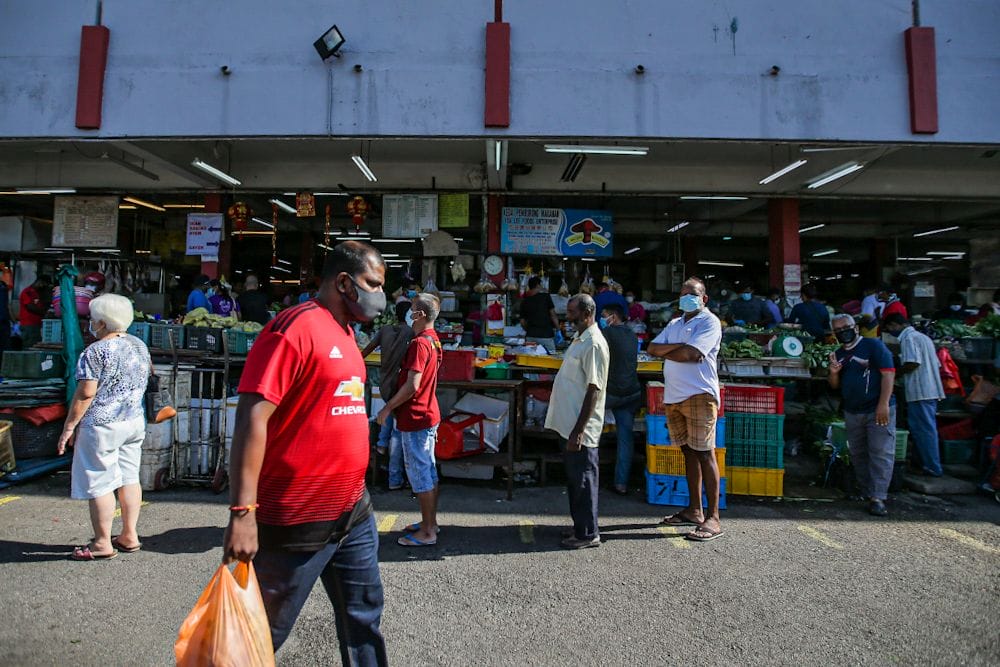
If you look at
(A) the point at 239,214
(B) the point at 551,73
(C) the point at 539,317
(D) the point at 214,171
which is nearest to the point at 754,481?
(C) the point at 539,317

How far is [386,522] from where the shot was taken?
17.1 ft

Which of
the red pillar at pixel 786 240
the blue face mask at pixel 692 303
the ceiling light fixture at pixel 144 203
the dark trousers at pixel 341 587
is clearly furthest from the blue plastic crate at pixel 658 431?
the ceiling light fixture at pixel 144 203

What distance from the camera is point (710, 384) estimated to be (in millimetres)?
4941

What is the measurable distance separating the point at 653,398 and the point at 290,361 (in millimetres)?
4544

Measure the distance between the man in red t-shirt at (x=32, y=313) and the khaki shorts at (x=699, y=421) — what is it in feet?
36.1

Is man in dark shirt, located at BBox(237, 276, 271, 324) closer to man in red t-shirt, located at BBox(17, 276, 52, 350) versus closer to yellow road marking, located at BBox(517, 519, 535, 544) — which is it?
man in red t-shirt, located at BBox(17, 276, 52, 350)

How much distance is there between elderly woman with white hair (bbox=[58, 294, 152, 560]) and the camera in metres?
4.17

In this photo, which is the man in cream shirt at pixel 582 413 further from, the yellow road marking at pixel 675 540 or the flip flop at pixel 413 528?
the flip flop at pixel 413 528

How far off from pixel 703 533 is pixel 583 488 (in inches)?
45.1

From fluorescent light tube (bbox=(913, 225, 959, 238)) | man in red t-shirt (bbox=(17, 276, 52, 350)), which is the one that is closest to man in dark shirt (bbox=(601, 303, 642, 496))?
man in red t-shirt (bbox=(17, 276, 52, 350))

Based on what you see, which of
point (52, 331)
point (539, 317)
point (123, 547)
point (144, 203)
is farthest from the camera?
point (144, 203)

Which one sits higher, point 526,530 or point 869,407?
point 869,407

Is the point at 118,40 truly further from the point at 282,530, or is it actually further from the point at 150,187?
the point at 282,530

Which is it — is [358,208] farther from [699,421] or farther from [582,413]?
[699,421]
